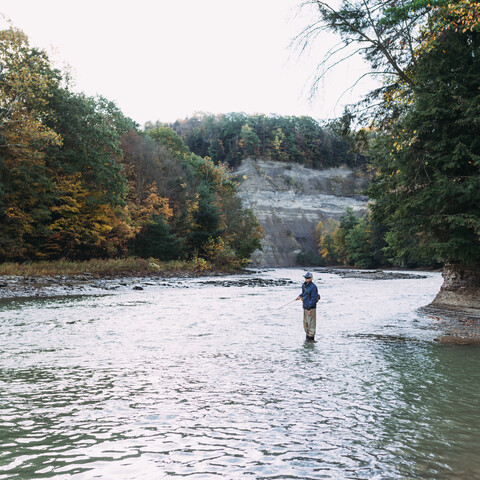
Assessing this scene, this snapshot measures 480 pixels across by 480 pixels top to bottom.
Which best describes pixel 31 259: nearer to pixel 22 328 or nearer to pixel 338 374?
pixel 22 328

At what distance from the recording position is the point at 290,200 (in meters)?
131

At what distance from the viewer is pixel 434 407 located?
21.2 ft

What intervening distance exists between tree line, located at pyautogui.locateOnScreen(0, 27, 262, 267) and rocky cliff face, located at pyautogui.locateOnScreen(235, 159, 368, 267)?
5901cm

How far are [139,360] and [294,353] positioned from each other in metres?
3.81

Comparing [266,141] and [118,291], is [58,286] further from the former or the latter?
[266,141]

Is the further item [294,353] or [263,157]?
[263,157]

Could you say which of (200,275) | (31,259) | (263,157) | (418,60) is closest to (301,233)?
(263,157)

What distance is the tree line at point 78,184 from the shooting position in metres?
→ 29.0

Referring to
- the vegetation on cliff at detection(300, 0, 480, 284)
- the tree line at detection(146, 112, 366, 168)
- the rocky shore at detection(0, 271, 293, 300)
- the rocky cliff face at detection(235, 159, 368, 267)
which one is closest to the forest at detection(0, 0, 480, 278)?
the vegetation on cliff at detection(300, 0, 480, 284)

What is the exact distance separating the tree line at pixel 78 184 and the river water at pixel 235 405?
20.2 metres

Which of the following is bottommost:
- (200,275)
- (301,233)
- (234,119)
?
(200,275)

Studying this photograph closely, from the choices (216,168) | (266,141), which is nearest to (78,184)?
(216,168)

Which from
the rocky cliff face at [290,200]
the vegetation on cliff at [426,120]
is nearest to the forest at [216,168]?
the vegetation on cliff at [426,120]

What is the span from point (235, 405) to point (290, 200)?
4979 inches
